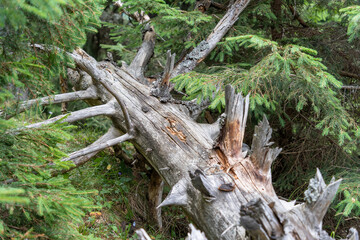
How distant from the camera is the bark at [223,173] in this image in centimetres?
236

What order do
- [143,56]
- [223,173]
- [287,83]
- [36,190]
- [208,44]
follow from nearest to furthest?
[36,190], [223,173], [287,83], [208,44], [143,56]

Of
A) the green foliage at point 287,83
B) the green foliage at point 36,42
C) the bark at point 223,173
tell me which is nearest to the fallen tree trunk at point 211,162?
the bark at point 223,173

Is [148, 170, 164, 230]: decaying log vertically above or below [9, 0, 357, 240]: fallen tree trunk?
below

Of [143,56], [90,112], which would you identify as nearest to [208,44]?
[143,56]

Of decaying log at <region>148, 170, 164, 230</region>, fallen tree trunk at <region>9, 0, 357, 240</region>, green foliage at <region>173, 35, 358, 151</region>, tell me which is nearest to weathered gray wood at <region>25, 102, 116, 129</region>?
fallen tree trunk at <region>9, 0, 357, 240</region>

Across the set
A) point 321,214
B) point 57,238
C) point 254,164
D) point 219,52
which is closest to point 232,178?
point 254,164

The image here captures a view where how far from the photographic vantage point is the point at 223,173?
10.0ft

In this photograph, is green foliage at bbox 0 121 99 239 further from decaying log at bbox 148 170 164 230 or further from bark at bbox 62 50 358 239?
decaying log at bbox 148 170 164 230

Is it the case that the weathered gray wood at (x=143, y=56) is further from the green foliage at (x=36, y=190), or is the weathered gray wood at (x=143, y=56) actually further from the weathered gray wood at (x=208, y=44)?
the green foliage at (x=36, y=190)

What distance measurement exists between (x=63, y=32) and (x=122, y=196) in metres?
2.74

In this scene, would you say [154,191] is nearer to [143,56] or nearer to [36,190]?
[143,56]

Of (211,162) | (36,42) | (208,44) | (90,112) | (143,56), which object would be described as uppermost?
(208,44)

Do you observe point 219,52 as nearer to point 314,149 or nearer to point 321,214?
point 314,149

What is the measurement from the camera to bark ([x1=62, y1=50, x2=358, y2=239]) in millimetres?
2363
